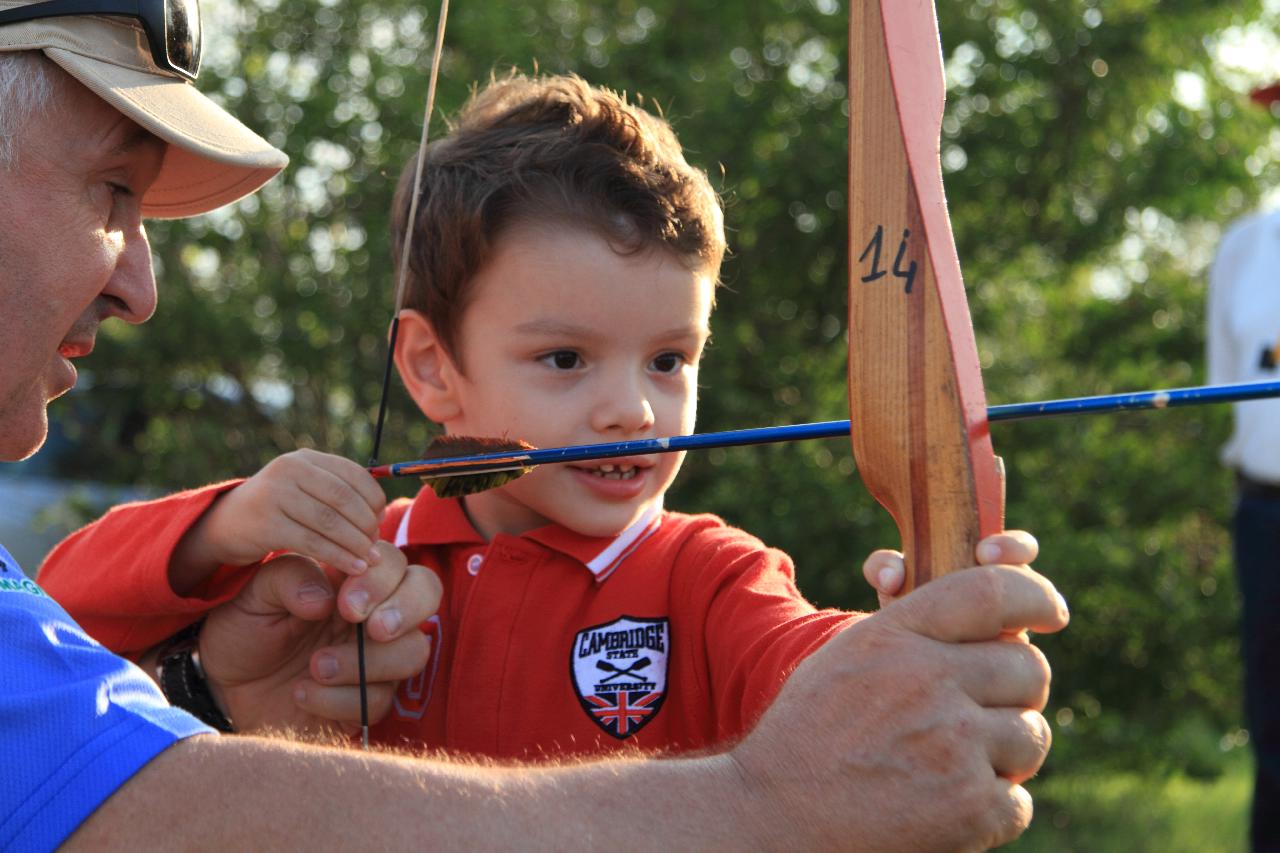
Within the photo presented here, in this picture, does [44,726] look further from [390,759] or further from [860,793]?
[860,793]

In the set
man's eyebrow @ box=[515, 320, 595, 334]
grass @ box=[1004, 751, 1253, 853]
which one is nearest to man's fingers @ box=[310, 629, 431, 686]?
man's eyebrow @ box=[515, 320, 595, 334]

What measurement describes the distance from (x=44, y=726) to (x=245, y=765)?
19cm

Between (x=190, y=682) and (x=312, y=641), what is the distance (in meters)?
0.20

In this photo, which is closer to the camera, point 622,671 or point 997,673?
point 997,673

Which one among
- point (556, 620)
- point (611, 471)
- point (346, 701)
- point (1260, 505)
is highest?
point (611, 471)

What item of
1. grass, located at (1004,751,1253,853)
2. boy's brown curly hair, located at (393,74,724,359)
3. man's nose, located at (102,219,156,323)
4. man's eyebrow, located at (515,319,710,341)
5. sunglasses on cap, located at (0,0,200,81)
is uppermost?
sunglasses on cap, located at (0,0,200,81)

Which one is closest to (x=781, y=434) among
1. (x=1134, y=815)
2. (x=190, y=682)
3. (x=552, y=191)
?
(x=552, y=191)

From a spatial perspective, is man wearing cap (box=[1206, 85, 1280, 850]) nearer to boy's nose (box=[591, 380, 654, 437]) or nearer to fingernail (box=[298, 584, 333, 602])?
boy's nose (box=[591, 380, 654, 437])

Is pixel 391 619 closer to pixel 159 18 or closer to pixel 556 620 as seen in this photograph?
pixel 556 620

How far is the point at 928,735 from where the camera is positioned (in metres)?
1.22

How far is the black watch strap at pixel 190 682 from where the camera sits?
2.14 metres

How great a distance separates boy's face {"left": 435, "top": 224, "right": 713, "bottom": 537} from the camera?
79.0 inches

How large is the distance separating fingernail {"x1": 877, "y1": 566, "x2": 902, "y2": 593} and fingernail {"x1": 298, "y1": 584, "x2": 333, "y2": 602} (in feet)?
2.99

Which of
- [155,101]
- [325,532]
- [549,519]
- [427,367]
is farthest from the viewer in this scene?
[427,367]
